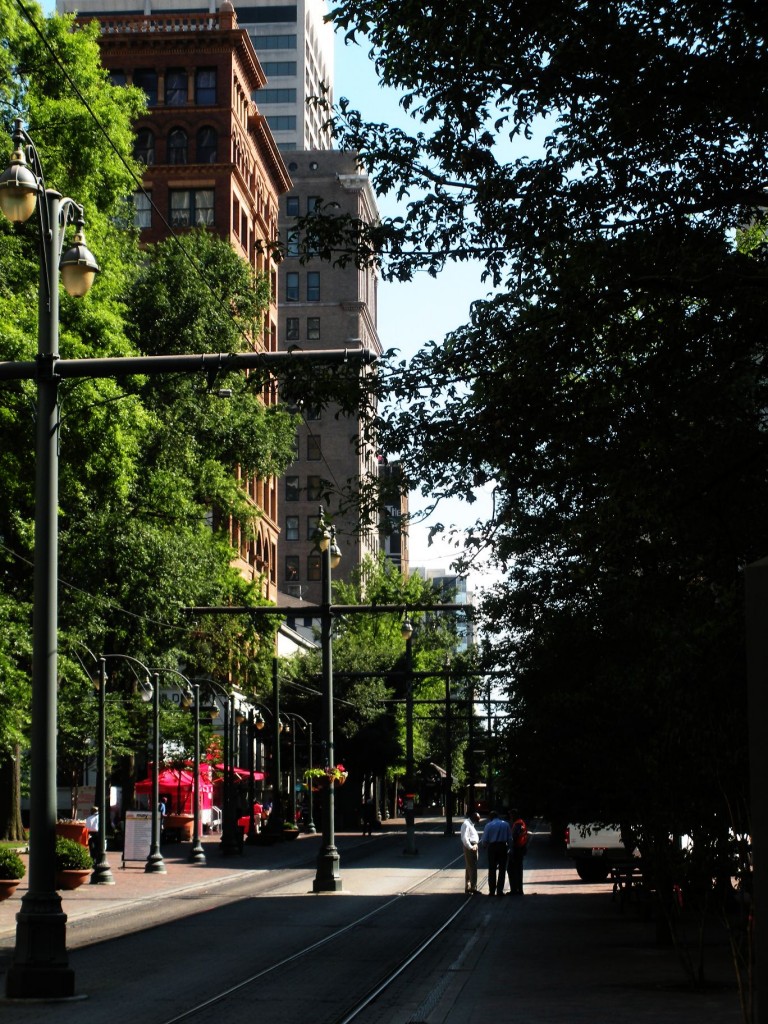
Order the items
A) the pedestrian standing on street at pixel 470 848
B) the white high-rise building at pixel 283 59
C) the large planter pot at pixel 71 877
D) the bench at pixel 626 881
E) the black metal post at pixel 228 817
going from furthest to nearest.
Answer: the white high-rise building at pixel 283 59
the black metal post at pixel 228 817
the pedestrian standing on street at pixel 470 848
the large planter pot at pixel 71 877
the bench at pixel 626 881

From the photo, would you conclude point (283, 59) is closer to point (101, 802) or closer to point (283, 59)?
point (283, 59)

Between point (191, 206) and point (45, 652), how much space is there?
64248 millimetres

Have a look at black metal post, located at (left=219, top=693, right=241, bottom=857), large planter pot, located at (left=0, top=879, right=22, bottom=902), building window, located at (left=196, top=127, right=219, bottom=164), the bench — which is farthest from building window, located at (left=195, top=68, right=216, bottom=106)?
large planter pot, located at (left=0, top=879, right=22, bottom=902)

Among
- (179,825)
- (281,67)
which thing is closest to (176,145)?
(179,825)

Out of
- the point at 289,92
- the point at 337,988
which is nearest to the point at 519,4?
the point at 337,988

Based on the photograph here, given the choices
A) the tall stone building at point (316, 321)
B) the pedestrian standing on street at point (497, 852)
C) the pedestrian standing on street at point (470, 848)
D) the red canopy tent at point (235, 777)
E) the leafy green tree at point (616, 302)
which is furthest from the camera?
the tall stone building at point (316, 321)

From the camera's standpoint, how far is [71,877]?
30.7 m

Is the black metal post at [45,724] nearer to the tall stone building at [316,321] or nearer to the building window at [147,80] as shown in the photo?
the building window at [147,80]

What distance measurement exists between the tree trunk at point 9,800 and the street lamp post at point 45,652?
27693 mm

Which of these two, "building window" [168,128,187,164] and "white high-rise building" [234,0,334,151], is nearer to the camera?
"building window" [168,128,187,164]

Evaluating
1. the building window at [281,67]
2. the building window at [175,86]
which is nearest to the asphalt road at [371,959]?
the building window at [175,86]

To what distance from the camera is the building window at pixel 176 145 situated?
78.1 m

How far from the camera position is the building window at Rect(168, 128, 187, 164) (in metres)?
78.1

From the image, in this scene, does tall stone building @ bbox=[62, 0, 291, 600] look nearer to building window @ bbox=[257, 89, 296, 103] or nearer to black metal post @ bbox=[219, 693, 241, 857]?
black metal post @ bbox=[219, 693, 241, 857]
